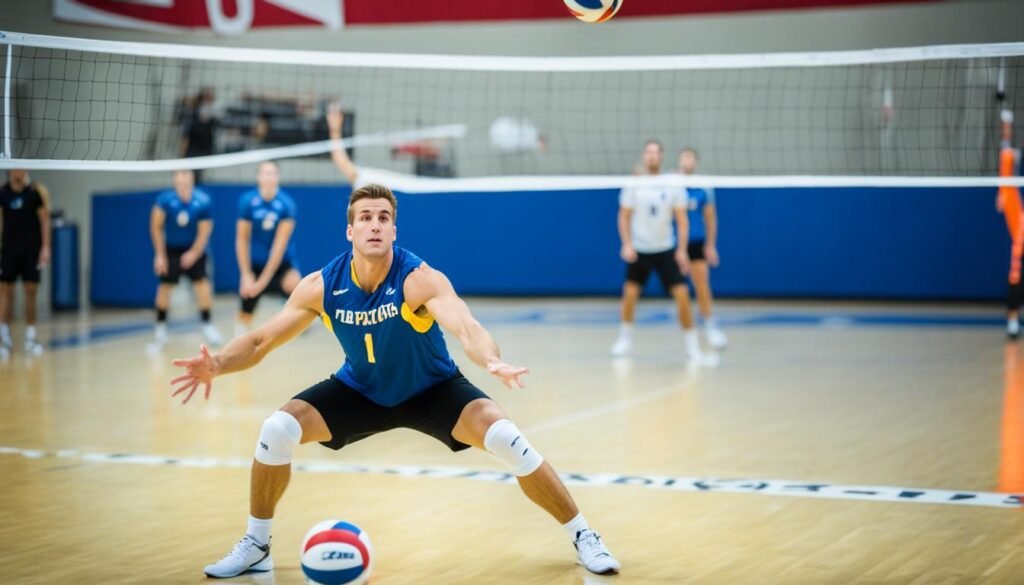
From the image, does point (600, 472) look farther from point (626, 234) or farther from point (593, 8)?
point (626, 234)

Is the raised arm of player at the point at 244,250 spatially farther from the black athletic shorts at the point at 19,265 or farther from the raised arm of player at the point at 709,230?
the raised arm of player at the point at 709,230

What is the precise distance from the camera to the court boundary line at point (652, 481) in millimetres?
8008

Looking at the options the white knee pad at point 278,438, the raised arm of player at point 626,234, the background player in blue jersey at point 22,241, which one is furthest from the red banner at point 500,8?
the white knee pad at point 278,438

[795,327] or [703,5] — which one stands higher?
[703,5]

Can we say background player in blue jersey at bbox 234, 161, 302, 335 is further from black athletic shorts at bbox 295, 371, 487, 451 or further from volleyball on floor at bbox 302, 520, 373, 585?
volleyball on floor at bbox 302, 520, 373, 585

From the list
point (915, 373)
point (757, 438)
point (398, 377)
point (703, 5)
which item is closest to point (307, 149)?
point (703, 5)

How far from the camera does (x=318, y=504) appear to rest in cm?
793

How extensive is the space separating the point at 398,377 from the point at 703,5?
46.4 feet

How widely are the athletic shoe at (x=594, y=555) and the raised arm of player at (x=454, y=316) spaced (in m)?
1.02

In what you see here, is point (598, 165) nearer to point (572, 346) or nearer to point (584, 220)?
point (584, 220)

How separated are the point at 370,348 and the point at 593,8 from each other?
404cm

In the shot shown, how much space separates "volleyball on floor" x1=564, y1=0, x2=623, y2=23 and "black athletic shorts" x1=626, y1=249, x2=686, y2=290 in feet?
19.0

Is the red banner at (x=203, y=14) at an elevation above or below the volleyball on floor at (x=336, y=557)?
above

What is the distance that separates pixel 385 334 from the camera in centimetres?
621
